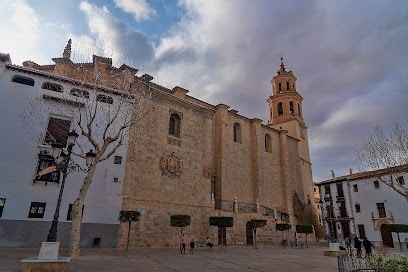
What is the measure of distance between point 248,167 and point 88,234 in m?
17.4

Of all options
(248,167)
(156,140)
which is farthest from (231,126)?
(156,140)

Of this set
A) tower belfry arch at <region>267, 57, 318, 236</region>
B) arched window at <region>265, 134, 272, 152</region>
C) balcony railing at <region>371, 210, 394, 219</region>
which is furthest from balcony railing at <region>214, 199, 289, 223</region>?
balcony railing at <region>371, 210, 394, 219</region>

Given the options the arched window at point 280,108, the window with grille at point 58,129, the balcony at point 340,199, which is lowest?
the balcony at point 340,199

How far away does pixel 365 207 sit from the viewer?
32.8m

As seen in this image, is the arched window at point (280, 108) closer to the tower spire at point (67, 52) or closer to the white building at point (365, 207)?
the white building at point (365, 207)

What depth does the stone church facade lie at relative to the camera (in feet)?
Answer: 60.1

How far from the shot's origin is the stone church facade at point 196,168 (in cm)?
1831

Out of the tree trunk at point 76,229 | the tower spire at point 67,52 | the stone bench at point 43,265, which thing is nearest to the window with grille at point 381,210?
the tree trunk at point 76,229

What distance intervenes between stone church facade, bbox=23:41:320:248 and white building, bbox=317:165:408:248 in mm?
4892

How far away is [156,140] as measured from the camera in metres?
20.0

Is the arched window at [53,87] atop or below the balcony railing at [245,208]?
atop

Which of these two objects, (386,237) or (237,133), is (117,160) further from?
(386,237)

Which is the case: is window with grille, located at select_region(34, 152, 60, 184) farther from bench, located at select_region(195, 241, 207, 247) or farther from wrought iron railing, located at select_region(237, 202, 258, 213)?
Answer: wrought iron railing, located at select_region(237, 202, 258, 213)

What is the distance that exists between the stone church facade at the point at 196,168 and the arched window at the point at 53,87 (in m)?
2.62
